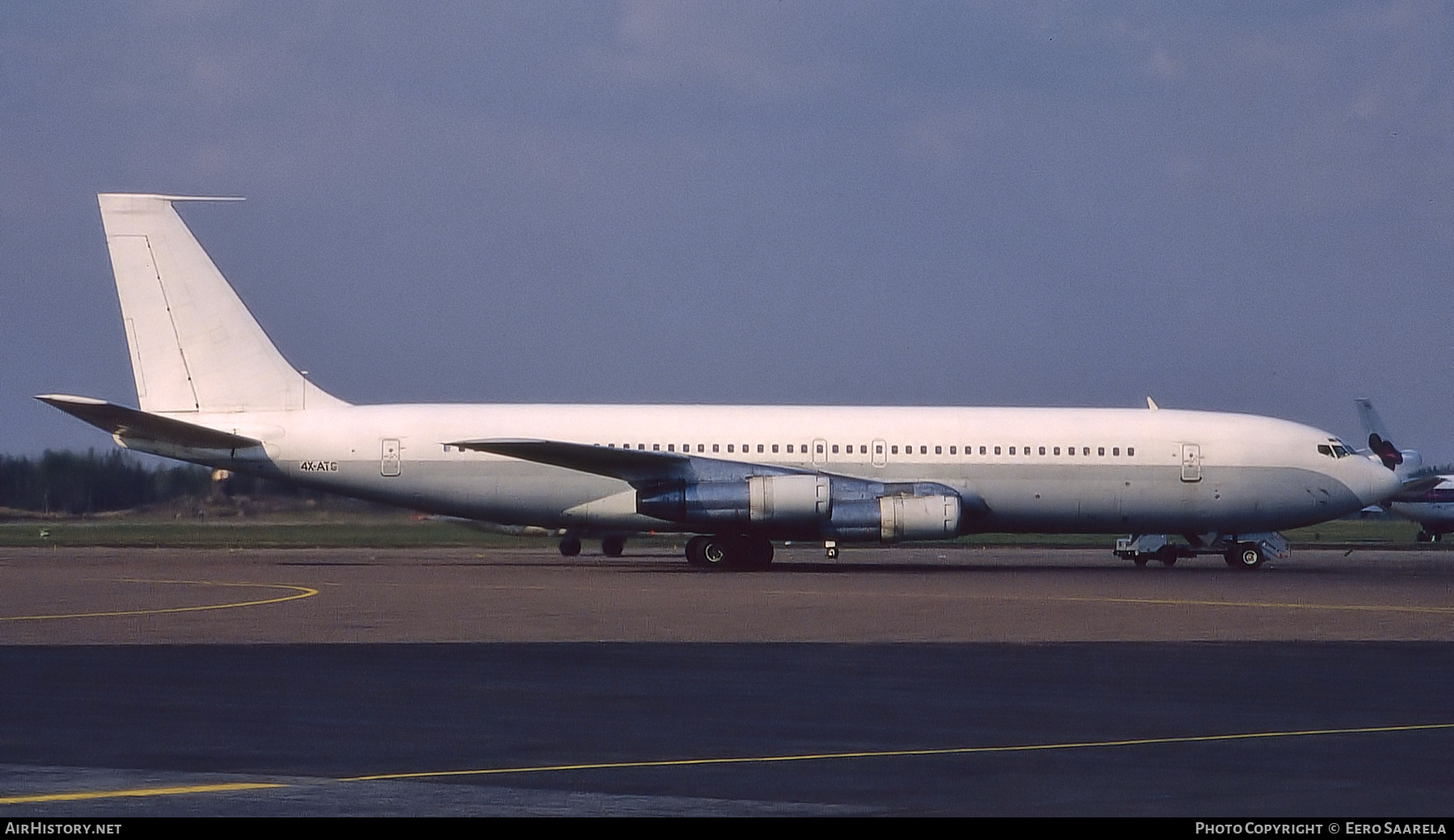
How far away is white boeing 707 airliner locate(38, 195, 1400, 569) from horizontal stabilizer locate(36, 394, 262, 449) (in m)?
0.09

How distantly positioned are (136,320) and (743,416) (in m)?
14.2

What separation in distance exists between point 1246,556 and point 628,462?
1542 cm

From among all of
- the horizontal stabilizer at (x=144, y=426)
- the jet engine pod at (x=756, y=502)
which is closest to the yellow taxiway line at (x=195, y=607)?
the horizontal stabilizer at (x=144, y=426)

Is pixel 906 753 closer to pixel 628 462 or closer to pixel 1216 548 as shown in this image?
pixel 628 462

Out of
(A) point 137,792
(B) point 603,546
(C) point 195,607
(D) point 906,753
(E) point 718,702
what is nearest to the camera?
(A) point 137,792

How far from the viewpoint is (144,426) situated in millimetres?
41031

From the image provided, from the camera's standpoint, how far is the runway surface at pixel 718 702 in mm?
10531

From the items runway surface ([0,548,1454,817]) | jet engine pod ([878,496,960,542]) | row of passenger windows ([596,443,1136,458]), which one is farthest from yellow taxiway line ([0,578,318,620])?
jet engine pod ([878,496,960,542])

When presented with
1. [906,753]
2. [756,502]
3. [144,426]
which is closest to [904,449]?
[756,502]

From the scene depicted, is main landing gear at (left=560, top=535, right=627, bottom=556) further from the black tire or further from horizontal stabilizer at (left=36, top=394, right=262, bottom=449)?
the black tire

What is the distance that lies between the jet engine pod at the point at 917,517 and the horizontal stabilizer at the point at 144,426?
14.3m

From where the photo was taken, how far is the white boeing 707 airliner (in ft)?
139
